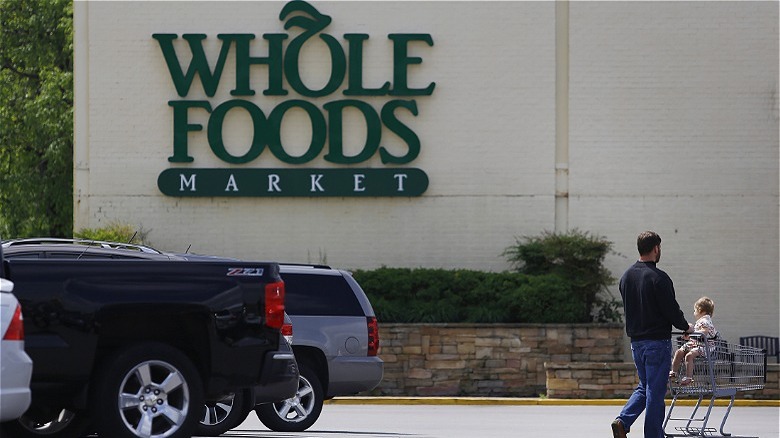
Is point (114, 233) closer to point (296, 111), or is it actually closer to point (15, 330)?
point (296, 111)

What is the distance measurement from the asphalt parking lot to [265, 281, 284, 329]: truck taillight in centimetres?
418

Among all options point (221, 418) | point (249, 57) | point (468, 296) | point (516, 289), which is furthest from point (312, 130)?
point (221, 418)

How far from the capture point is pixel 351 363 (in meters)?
17.1

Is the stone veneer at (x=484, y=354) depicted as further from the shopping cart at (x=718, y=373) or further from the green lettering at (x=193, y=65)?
the shopping cart at (x=718, y=373)

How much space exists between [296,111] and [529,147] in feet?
15.4

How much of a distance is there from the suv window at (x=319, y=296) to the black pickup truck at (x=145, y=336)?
203 inches

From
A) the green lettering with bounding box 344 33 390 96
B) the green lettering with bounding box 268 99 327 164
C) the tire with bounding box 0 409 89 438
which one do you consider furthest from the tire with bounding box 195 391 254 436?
the green lettering with bounding box 344 33 390 96

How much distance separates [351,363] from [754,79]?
574 inches

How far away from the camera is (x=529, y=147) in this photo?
1127 inches

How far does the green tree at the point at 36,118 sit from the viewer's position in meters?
34.5

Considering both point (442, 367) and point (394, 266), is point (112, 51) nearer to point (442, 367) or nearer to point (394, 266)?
point (394, 266)

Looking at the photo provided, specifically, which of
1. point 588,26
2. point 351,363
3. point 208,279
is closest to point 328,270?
point 351,363

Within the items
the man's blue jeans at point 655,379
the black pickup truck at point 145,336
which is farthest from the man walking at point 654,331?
the black pickup truck at point 145,336

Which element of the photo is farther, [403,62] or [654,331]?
[403,62]
